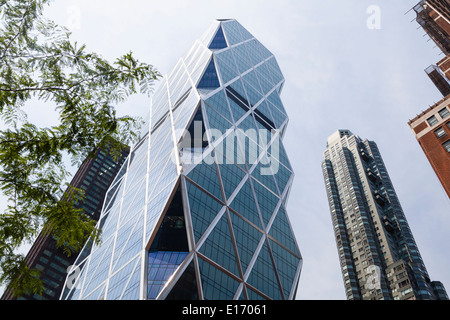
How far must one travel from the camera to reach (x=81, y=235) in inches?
313

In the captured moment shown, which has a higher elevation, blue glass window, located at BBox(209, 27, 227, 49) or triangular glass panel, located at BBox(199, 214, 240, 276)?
blue glass window, located at BBox(209, 27, 227, 49)

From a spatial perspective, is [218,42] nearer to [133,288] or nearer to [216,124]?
[216,124]

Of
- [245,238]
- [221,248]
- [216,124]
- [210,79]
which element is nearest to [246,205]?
[245,238]

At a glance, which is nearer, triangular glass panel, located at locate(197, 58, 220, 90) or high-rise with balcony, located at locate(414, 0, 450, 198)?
high-rise with balcony, located at locate(414, 0, 450, 198)

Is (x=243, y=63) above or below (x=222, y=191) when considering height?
above

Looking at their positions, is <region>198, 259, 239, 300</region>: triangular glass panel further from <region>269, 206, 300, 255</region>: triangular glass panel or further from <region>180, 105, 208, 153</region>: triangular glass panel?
<region>180, 105, 208, 153</region>: triangular glass panel

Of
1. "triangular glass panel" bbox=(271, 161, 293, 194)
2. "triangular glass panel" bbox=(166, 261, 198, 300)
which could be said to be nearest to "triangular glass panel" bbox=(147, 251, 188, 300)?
"triangular glass panel" bbox=(166, 261, 198, 300)

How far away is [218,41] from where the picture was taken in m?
110

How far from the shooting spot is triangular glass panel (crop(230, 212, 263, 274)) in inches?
2202

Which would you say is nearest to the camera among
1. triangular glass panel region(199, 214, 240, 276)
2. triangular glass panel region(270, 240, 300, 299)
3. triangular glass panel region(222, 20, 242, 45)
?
triangular glass panel region(199, 214, 240, 276)

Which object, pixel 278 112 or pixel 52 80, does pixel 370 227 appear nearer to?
pixel 278 112

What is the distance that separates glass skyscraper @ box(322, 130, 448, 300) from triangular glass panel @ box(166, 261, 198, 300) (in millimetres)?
61456
